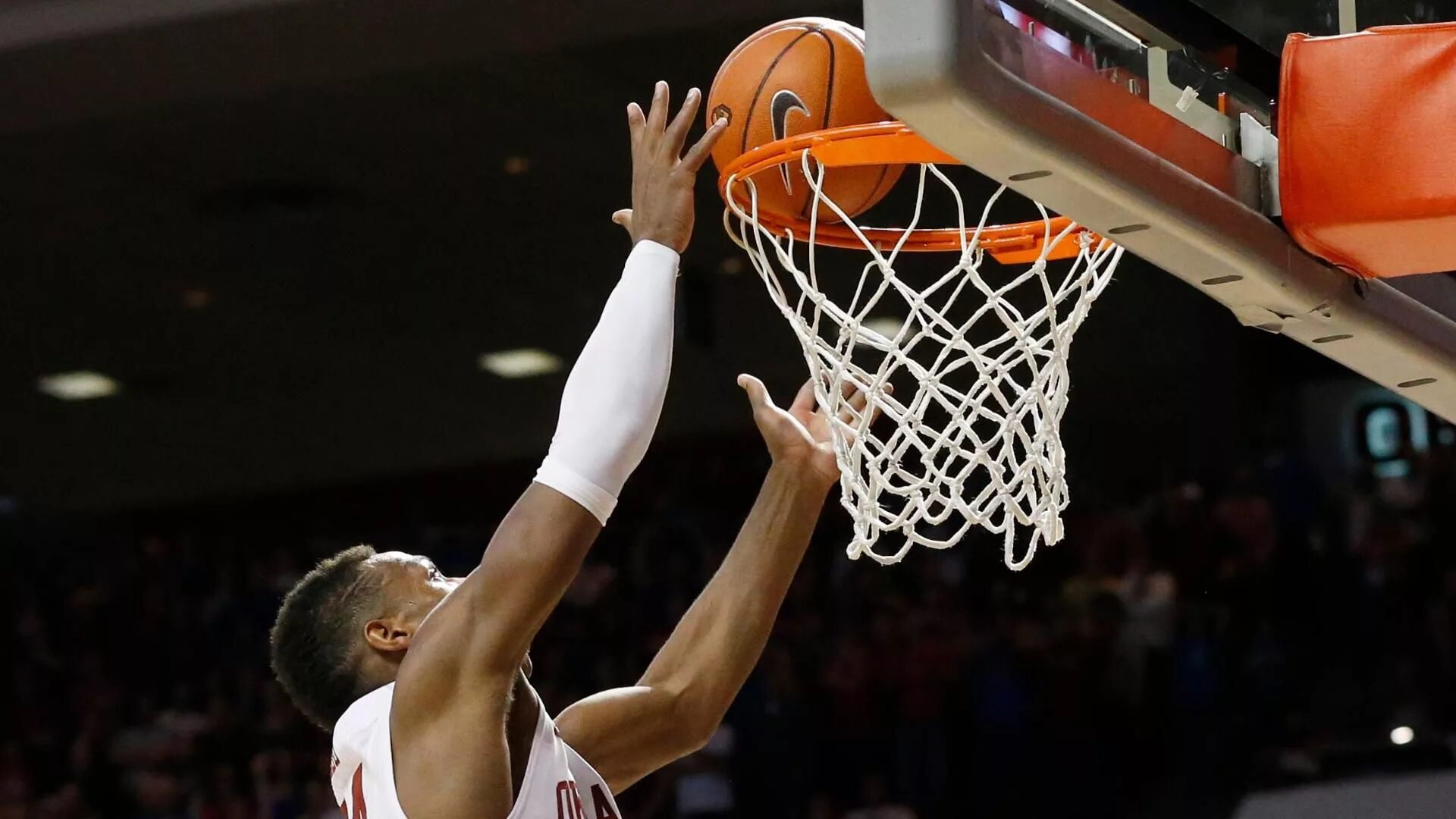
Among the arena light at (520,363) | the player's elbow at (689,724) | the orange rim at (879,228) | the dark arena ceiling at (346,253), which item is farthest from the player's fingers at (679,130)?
the arena light at (520,363)

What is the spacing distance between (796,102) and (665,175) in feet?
1.56

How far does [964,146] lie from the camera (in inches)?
69.1

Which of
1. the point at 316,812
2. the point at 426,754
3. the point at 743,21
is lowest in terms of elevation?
the point at 316,812

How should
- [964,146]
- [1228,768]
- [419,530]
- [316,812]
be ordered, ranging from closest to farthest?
[964,146]
[1228,768]
[316,812]
[419,530]

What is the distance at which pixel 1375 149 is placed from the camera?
2.06 m

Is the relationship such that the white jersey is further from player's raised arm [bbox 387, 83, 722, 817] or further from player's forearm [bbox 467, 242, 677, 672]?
player's forearm [bbox 467, 242, 677, 672]

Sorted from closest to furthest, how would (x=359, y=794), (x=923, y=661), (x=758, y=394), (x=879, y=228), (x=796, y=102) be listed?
(x=359, y=794) → (x=796, y=102) → (x=758, y=394) → (x=879, y=228) → (x=923, y=661)

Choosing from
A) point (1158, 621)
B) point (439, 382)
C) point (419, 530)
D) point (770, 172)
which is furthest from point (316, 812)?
point (770, 172)

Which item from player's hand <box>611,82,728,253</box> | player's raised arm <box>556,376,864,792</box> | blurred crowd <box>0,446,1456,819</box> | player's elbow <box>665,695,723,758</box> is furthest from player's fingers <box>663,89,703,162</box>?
blurred crowd <box>0,446,1456,819</box>

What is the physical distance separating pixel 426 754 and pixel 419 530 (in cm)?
596

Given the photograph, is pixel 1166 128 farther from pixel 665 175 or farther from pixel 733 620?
pixel 733 620

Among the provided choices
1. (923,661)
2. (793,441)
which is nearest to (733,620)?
(793,441)

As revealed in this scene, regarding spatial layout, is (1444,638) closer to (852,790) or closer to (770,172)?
(852,790)

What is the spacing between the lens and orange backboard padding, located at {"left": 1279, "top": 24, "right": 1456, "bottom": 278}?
2033 mm
